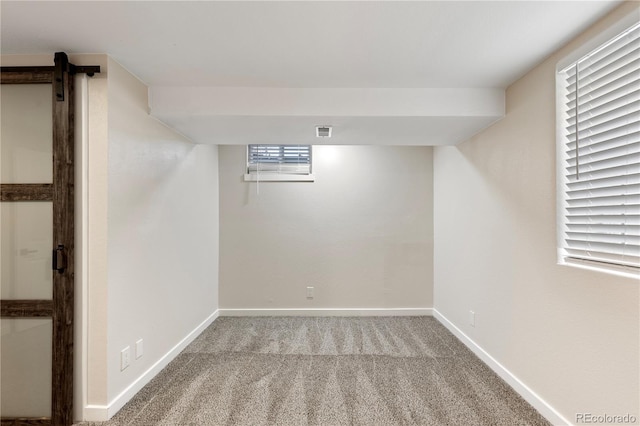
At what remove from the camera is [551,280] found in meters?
2.04

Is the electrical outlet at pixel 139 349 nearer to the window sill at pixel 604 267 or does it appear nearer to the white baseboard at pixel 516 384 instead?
the white baseboard at pixel 516 384

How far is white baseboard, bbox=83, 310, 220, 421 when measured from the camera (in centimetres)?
207

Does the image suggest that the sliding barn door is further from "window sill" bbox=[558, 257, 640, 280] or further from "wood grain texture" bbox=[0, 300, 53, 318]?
"window sill" bbox=[558, 257, 640, 280]

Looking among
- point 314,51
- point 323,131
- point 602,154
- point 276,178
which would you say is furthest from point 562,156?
point 276,178

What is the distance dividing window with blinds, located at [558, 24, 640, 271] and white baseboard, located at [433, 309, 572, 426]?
3.17ft

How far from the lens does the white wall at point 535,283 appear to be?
1613 millimetres

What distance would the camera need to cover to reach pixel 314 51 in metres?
2.00

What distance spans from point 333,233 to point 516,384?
2.54 meters

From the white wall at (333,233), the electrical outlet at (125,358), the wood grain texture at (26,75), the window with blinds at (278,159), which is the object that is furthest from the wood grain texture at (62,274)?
the window with blinds at (278,159)

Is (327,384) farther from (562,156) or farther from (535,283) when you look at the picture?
(562,156)

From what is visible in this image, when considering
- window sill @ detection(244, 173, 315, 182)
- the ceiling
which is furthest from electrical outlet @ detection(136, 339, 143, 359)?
window sill @ detection(244, 173, 315, 182)

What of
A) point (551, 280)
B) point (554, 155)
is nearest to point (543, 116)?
point (554, 155)

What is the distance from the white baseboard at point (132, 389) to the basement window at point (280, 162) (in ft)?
6.93

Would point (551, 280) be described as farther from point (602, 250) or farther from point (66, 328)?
point (66, 328)
